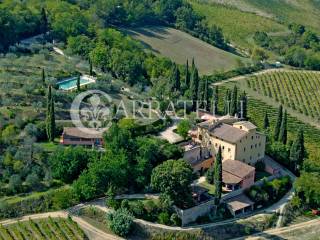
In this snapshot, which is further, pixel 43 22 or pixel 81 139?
Answer: pixel 43 22

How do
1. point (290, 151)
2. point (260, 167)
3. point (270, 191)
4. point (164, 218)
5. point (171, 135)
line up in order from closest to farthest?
point (164, 218) → point (270, 191) → point (260, 167) → point (171, 135) → point (290, 151)

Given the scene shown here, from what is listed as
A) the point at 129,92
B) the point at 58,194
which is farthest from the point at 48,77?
the point at 58,194

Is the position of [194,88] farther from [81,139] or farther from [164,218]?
[164,218]

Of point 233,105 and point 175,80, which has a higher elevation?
point 175,80

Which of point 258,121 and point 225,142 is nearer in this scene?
point 225,142

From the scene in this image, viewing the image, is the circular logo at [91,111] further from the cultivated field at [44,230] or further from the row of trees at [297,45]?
the row of trees at [297,45]

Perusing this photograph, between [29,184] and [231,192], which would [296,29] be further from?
[29,184]

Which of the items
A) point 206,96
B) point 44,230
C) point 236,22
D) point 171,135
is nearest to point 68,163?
point 44,230

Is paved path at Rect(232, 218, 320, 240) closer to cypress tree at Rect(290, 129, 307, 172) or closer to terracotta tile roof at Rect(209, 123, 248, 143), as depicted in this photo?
cypress tree at Rect(290, 129, 307, 172)

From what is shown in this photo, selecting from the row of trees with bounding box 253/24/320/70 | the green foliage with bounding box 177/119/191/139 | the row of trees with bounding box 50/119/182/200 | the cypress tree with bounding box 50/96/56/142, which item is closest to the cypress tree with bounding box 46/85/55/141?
the cypress tree with bounding box 50/96/56/142
